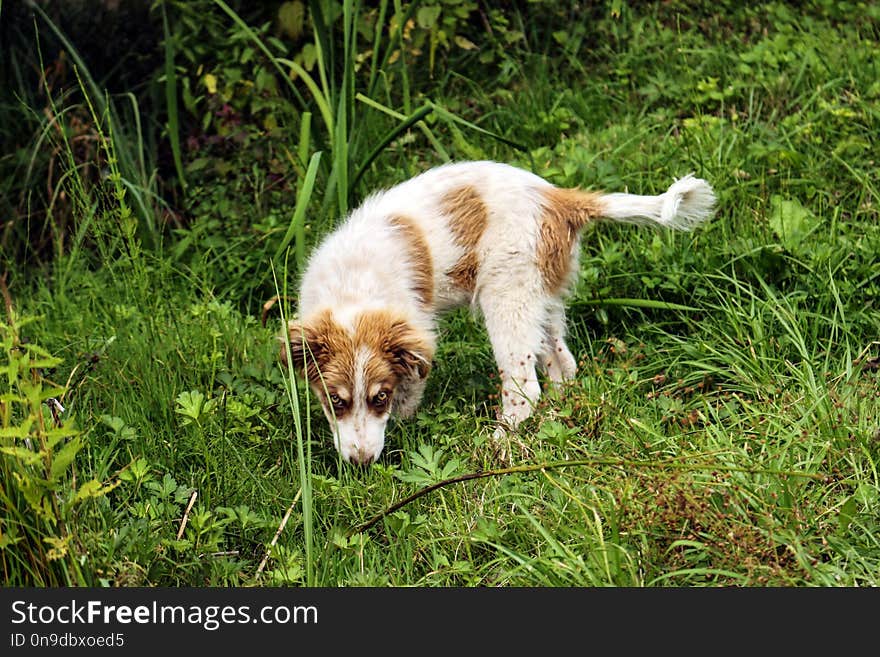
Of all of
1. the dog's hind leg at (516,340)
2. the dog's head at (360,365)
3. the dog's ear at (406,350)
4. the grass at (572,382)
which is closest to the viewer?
the grass at (572,382)

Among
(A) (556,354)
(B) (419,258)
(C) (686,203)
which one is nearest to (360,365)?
(B) (419,258)

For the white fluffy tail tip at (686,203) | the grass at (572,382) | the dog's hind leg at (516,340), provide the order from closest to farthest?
the grass at (572,382) < the white fluffy tail tip at (686,203) < the dog's hind leg at (516,340)

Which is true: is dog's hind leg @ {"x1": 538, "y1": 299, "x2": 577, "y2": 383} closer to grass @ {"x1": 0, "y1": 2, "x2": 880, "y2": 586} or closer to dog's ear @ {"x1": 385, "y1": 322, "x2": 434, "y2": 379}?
grass @ {"x1": 0, "y1": 2, "x2": 880, "y2": 586}

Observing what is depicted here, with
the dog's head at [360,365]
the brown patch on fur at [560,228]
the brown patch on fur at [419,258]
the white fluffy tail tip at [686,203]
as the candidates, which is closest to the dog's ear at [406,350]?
the dog's head at [360,365]

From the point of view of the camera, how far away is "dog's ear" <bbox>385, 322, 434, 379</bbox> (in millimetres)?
4094

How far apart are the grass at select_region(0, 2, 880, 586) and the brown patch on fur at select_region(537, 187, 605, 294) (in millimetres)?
326

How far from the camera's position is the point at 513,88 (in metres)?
6.51

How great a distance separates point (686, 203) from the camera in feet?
14.5

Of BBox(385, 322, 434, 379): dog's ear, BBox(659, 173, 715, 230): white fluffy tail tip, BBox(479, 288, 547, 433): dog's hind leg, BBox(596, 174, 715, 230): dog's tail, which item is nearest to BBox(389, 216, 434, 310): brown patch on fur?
BBox(479, 288, 547, 433): dog's hind leg

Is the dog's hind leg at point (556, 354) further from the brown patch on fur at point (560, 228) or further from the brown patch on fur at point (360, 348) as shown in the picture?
the brown patch on fur at point (360, 348)

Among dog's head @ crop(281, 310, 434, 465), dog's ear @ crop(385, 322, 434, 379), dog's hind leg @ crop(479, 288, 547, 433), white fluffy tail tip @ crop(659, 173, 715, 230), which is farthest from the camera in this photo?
dog's hind leg @ crop(479, 288, 547, 433)

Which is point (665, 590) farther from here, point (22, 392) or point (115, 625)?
point (22, 392)

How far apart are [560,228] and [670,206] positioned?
1.57 feet

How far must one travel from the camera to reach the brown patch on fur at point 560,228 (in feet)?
14.6
